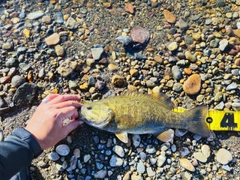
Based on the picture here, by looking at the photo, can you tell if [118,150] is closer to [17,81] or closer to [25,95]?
[25,95]

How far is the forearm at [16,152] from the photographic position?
124 inches

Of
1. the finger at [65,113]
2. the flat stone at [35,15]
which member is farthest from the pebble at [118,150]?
the flat stone at [35,15]

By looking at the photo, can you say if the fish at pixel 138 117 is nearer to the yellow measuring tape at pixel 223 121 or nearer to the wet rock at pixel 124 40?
the yellow measuring tape at pixel 223 121

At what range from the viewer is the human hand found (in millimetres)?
3463

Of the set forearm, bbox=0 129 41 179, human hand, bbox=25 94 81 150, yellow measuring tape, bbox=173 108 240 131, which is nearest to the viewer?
forearm, bbox=0 129 41 179

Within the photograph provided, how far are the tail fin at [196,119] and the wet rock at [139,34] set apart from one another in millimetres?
1114

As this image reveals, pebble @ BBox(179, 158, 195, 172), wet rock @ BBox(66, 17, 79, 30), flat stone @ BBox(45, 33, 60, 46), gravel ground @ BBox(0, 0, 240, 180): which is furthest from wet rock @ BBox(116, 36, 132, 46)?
pebble @ BBox(179, 158, 195, 172)

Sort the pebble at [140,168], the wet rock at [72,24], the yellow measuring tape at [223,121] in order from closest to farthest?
1. the pebble at [140,168]
2. the yellow measuring tape at [223,121]
3. the wet rock at [72,24]

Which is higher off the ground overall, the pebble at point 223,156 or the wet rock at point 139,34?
the wet rock at point 139,34

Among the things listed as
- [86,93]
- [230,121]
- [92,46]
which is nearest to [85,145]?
[86,93]

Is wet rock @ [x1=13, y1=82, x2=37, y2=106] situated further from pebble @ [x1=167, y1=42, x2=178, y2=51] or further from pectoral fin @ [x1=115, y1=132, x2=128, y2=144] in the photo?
pebble @ [x1=167, y1=42, x2=178, y2=51]

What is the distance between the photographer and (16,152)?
10.5 feet

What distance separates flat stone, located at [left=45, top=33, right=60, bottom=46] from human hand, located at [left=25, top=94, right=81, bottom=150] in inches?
35.5

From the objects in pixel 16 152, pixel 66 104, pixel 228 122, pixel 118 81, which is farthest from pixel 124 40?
pixel 16 152
